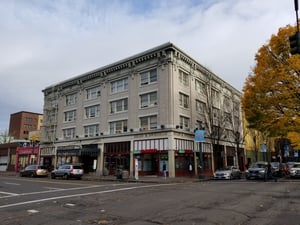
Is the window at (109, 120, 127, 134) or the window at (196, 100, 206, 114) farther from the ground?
the window at (196, 100, 206, 114)

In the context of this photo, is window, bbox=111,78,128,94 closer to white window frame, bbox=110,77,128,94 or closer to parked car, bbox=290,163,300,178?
white window frame, bbox=110,77,128,94

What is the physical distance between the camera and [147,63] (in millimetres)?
35156

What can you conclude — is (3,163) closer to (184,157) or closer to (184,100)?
(184,157)

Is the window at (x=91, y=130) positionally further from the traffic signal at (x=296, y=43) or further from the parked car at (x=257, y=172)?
the traffic signal at (x=296, y=43)

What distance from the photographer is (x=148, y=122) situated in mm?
33844

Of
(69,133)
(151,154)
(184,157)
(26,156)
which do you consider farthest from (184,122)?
(26,156)

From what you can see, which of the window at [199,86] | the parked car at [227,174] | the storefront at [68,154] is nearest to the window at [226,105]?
the window at [199,86]

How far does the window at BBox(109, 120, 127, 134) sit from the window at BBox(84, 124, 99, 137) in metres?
3.10

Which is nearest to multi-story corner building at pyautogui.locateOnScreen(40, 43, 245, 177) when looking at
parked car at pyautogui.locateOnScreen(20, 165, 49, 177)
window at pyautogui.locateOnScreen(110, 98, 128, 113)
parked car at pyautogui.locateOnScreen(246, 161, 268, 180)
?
window at pyautogui.locateOnScreen(110, 98, 128, 113)

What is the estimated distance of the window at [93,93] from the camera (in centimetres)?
4147

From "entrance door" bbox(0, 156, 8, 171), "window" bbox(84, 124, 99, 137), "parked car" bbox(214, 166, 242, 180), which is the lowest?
"parked car" bbox(214, 166, 242, 180)

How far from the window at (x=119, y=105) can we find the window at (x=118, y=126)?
1691 mm

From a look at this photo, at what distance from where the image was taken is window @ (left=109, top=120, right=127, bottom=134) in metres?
36.6

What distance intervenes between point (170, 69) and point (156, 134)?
8024mm
